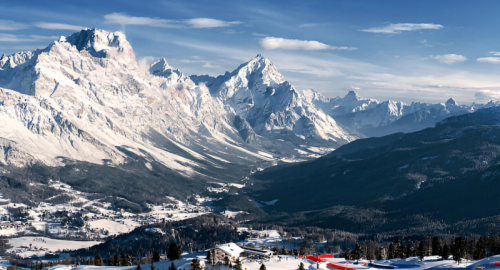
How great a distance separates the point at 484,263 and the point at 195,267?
100659mm

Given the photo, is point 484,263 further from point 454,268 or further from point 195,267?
point 195,267

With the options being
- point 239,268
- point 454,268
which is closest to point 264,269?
point 239,268

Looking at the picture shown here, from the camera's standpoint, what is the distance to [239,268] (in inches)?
7825

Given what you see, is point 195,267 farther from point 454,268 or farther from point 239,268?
point 454,268

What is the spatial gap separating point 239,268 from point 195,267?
15.7 metres

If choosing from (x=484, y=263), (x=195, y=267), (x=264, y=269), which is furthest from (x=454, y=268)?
(x=195, y=267)

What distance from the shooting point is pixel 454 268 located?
199250 mm

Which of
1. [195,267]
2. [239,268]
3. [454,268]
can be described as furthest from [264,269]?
[454,268]

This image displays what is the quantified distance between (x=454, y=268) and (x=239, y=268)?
77163 millimetres

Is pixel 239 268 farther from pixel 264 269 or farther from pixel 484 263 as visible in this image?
pixel 484 263

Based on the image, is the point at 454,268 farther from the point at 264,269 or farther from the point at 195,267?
the point at 195,267

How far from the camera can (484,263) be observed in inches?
7554

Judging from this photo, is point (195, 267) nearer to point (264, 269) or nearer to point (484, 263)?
point (264, 269)

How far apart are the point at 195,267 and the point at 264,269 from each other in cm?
2484
